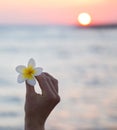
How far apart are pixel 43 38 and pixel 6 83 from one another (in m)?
3.94

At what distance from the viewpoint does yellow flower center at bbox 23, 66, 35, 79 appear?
2.65ft

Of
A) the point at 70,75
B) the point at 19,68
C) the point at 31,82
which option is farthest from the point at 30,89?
the point at 70,75

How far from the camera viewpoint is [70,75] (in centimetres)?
571

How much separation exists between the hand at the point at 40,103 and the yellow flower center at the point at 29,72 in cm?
8

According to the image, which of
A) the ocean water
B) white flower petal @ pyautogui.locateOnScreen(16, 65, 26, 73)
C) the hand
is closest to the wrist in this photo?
the hand

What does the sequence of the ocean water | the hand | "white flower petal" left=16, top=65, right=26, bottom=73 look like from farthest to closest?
1. the ocean water
2. "white flower petal" left=16, top=65, right=26, bottom=73
3. the hand

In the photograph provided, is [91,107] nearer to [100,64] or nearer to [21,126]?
[21,126]

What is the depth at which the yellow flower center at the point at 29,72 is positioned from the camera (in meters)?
0.81

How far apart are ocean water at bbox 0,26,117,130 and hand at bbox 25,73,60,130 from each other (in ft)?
9.64

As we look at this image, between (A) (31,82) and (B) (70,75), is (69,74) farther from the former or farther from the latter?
(A) (31,82)

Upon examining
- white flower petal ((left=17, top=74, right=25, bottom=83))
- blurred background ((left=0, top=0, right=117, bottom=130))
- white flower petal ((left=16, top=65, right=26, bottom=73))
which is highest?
blurred background ((left=0, top=0, right=117, bottom=130))

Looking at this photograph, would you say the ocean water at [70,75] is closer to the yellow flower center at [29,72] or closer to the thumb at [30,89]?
the yellow flower center at [29,72]

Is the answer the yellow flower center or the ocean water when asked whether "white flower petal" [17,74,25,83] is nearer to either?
the yellow flower center

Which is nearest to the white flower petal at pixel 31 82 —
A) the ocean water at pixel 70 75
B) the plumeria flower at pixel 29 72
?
the plumeria flower at pixel 29 72
